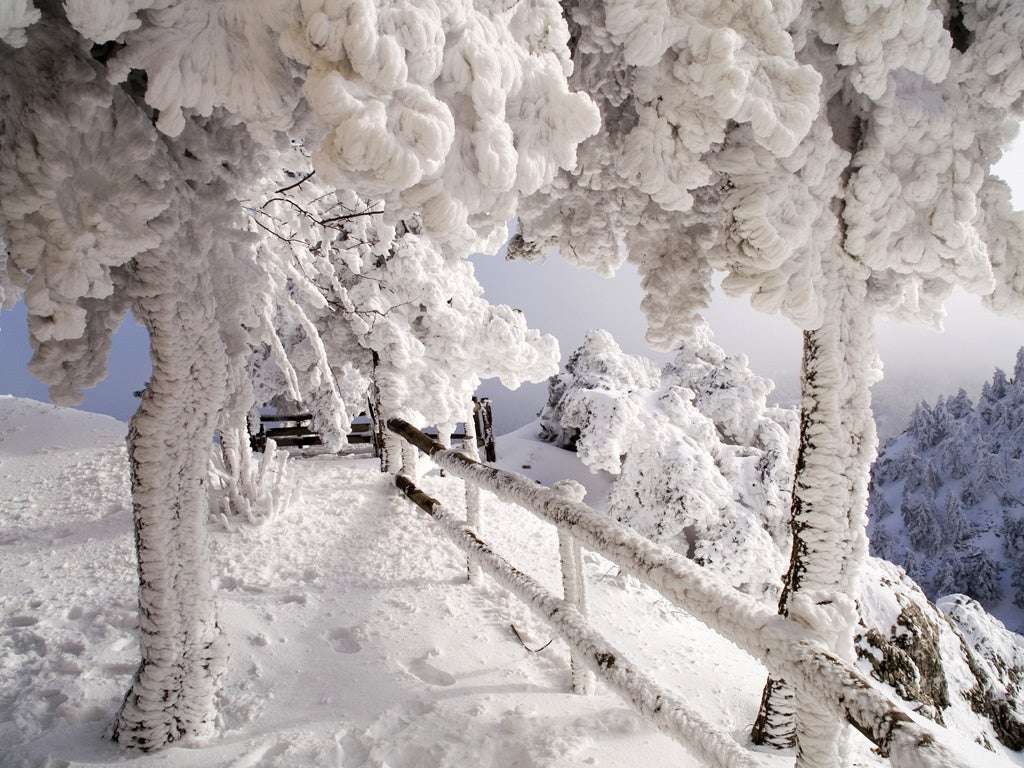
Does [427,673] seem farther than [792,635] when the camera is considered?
Yes

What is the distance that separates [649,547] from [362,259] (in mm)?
6985

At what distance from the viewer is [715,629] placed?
1.72 metres

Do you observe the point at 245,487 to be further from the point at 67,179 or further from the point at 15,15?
the point at 15,15

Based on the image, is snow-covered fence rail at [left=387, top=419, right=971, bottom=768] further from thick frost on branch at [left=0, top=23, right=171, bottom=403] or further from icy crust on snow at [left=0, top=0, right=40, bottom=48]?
icy crust on snow at [left=0, top=0, right=40, bottom=48]

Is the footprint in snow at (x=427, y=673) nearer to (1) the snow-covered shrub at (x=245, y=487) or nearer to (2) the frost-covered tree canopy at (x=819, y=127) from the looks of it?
(2) the frost-covered tree canopy at (x=819, y=127)

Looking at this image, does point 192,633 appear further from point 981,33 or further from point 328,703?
point 981,33

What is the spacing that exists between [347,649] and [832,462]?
10.6 ft

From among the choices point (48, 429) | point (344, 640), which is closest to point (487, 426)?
point (48, 429)

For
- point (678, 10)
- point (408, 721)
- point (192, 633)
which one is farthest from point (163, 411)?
point (678, 10)

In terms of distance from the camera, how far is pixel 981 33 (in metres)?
2.81

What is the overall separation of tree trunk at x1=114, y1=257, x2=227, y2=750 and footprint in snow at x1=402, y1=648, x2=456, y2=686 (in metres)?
0.99

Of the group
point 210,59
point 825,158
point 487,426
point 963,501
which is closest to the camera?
point 210,59

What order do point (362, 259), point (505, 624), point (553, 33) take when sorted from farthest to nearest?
point (362, 259) → point (505, 624) → point (553, 33)

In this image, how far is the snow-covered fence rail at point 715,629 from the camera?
3.96 ft
